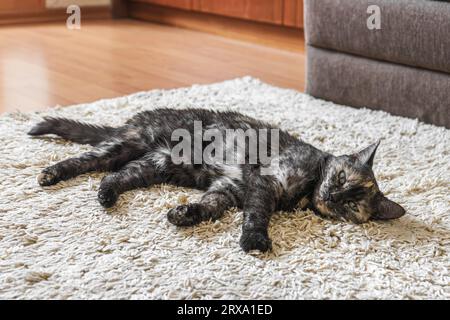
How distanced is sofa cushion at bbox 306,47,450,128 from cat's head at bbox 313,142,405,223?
3.55 ft

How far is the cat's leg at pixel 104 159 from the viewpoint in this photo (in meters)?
2.12

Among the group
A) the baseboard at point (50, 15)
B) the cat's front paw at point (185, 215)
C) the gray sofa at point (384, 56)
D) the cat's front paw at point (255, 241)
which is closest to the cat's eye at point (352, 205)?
the cat's front paw at point (255, 241)

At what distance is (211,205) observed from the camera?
1887 millimetres

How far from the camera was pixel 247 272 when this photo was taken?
159 cm

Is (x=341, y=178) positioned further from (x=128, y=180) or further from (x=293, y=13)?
(x=293, y=13)

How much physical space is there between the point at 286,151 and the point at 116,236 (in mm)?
562

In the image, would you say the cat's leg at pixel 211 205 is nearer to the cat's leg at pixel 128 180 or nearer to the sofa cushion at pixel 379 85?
the cat's leg at pixel 128 180

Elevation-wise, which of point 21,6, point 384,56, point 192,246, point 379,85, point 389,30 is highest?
point 21,6

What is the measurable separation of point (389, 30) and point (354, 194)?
131cm

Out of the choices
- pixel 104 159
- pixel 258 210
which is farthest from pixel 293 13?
A: pixel 258 210

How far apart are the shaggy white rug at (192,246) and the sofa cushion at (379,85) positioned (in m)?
0.44

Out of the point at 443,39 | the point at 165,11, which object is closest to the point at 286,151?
the point at 443,39

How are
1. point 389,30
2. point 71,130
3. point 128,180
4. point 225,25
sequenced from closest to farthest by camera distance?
1. point 128,180
2. point 71,130
3. point 389,30
4. point 225,25
